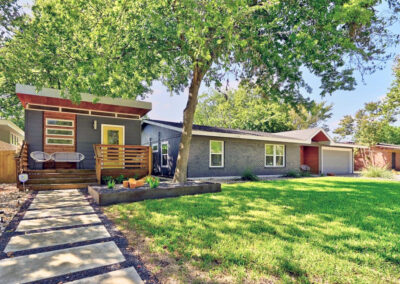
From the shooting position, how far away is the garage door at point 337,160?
16.9 m

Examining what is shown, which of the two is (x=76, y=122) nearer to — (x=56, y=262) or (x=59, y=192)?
(x=59, y=192)

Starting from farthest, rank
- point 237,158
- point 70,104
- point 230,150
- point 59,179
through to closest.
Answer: point 237,158 → point 230,150 → point 70,104 → point 59,179

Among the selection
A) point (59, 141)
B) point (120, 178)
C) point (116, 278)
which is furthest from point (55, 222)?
point (59, 141)

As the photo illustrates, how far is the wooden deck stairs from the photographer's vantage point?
271 inches

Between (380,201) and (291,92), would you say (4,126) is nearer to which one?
(291,92)

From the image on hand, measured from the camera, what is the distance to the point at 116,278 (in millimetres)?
2129

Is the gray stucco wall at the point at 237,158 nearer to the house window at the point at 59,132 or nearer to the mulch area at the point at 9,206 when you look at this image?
the house window at the point at 59,132

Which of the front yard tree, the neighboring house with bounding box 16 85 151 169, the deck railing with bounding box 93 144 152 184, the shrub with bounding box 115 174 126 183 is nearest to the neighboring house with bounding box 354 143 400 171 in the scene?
the front yard tree

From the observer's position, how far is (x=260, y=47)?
5.50m

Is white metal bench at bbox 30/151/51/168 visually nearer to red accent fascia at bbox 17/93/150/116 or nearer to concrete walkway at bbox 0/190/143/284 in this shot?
red accent fascia at bbox 17/93/150/116

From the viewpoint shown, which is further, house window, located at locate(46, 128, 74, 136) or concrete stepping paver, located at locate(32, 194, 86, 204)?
house window, located at locate(46, 128, 74, 136)

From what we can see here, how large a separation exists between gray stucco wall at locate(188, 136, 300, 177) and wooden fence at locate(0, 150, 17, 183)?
25.8ft

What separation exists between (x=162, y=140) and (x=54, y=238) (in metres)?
9.91

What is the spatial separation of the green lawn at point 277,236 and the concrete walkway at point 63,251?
1.81 feet
